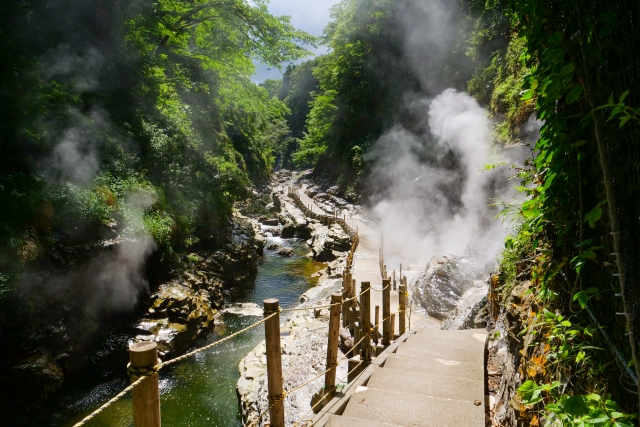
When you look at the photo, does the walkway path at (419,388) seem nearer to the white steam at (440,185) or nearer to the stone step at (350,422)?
the stone step at (350,422)

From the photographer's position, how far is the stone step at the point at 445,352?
428 centimetres

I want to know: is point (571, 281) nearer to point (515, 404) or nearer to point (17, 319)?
point (515, 404)

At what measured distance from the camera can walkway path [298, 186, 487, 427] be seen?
2883mm

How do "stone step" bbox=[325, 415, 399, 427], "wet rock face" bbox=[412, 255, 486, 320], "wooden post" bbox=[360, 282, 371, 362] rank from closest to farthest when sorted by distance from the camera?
"stone step" bbox=[325, 415, 399, 427] < "wooden post" bbox=[360, 282, 371, 362] < "wet rock face" bbox=[412, 255, 486, 320]

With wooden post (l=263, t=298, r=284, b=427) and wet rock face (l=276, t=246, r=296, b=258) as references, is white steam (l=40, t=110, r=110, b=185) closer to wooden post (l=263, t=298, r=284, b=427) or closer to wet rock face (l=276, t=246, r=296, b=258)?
wooden post (l=263, t=298, r=284, b=427)

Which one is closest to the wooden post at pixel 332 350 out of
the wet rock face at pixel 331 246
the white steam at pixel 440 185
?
the white steam at pixel 440 185

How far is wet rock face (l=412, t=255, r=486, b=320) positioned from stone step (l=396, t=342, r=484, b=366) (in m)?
4.44

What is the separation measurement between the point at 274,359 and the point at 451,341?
11.1 ft

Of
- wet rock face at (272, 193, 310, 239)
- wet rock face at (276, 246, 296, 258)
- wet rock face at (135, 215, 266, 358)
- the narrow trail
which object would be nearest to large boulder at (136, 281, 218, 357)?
wet rock face at (135, 215, 266, 358)

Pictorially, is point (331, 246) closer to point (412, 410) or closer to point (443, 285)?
point (443, 285)

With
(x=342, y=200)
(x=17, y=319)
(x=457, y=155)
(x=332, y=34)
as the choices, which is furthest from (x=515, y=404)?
(x=332, y=34)

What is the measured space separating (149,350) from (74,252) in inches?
346

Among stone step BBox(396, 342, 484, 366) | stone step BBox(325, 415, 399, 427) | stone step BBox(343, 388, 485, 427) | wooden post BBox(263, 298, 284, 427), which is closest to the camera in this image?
wooden post BBox(263, 298, 284, 427)

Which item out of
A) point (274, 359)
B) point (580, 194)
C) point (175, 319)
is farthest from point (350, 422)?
point (175, 319)
